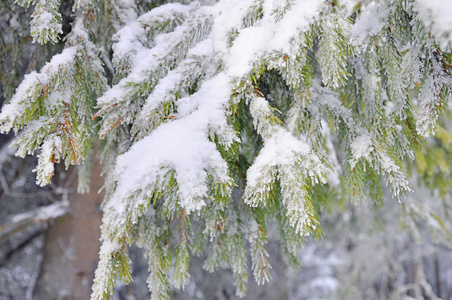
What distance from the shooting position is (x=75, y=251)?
7.39ft

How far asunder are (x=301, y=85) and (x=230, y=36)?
301mm

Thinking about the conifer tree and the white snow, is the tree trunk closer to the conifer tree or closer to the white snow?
the conifer tree

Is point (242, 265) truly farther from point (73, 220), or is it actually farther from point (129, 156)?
point (73, 220)

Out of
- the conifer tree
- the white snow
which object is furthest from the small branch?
the white snow

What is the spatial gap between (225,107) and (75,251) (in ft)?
6.48

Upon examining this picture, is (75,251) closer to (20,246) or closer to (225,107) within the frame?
(20,246)

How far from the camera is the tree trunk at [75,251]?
220 centimetres

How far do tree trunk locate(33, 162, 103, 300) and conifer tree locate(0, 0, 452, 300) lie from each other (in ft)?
4.13

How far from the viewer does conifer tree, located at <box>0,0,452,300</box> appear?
0.80 meters

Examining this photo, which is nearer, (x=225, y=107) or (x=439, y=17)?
(x=439, y=17)

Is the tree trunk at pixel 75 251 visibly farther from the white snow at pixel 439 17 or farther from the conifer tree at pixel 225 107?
the white snow at pixel 439 17

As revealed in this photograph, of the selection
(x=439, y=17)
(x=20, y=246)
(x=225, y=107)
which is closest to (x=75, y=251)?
(x=20, y=246)

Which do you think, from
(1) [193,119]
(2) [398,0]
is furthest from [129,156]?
(2) [398,0]

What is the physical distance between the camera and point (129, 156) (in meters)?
0.87
